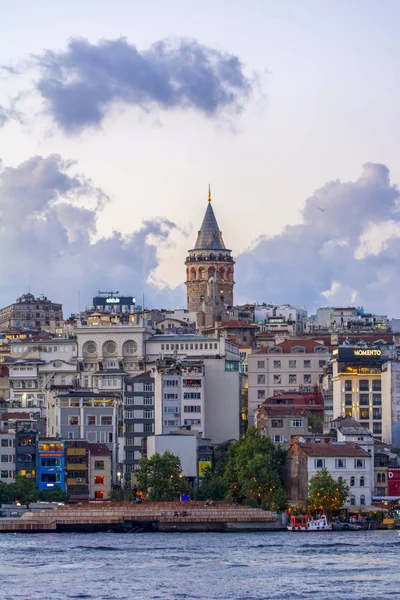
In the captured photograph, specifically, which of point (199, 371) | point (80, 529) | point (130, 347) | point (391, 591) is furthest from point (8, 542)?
point (130, 347)

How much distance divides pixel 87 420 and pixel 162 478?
→ 2122 cm

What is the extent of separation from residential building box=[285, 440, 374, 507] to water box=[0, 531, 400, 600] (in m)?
10.6

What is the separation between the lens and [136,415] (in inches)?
5984

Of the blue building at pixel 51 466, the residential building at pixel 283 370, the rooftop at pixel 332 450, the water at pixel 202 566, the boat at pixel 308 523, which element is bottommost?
the water at pixel 202 566

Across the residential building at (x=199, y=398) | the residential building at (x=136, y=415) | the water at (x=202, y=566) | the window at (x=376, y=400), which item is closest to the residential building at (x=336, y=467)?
the water at (x=202, y=566)

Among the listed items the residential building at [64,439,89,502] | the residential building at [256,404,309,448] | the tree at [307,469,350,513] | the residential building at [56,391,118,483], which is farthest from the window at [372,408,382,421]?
the tree at [307,469,350,513]

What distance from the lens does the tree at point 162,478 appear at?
422 feet

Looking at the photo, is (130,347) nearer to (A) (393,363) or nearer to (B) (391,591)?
(A) (393,363)

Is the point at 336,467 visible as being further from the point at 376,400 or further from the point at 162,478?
the point at 376,400

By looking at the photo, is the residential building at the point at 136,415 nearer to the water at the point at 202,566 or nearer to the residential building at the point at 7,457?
the residential building at the point at 7,457

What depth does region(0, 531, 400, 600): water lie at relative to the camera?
83.4 metres

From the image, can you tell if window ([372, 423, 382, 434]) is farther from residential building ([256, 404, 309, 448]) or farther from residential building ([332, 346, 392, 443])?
residential building ([256, 404, 309, 448])

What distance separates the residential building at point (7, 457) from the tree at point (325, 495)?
25.8 meters

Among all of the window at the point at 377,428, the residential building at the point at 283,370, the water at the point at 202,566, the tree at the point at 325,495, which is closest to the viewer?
the water at the point at 202,566
